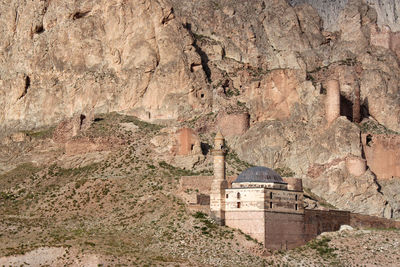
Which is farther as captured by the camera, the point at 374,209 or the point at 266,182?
the point at 374,209

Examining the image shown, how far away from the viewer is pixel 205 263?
8919 cm

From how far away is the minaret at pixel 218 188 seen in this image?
95.2 metres

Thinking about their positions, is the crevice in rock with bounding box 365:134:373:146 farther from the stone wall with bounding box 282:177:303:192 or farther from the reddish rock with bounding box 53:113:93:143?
the reddish rock with bounding box 53:113:93:143

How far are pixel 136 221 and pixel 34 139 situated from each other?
29900 mm

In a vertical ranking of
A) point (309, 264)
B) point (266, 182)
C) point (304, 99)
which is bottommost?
point (309, 264)

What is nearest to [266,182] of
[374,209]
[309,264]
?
[309,264]


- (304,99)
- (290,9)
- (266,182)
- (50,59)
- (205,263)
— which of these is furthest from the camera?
(290,9)

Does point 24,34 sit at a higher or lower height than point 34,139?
higher

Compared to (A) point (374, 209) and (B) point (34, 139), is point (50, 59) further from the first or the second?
(A) point (374, 209)

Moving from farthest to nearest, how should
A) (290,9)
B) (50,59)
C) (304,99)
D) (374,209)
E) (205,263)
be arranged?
(290,9) < (50,59) < (304,99) < (374,209) < (205,263)

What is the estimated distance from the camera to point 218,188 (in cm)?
9550

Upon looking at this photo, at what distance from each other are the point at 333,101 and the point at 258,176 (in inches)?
962

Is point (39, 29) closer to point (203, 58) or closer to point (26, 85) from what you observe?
point (26, 85)

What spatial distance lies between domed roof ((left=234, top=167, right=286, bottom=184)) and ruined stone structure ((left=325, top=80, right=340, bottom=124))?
2228cm
